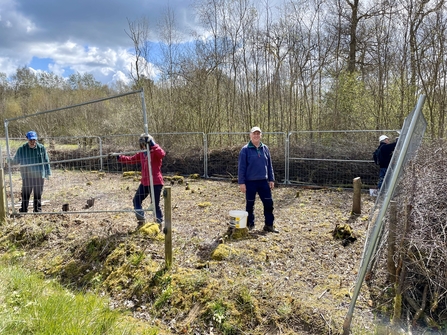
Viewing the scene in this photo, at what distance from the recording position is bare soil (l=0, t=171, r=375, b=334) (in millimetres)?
3072

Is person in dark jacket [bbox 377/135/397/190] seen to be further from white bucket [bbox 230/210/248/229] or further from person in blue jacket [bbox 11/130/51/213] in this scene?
person in blue jacket [bbox 11/130/51/213]

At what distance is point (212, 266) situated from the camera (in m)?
3.89

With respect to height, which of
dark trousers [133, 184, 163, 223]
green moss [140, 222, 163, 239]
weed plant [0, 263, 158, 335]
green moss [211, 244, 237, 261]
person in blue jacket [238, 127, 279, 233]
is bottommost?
weed plant [0, 263, 158, 335]

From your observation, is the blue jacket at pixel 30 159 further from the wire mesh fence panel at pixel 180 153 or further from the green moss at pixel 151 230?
the wire mesh fence panel at pixel 180 153

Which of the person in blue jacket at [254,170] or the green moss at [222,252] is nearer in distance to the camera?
the green moss at [222,252]

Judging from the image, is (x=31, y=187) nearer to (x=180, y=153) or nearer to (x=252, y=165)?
(x=252, y=165)

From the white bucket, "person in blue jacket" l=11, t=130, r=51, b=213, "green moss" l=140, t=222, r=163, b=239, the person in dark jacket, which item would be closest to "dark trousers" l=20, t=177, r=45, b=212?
"person in blue jacket" l=11, t=130, r=51, b=213

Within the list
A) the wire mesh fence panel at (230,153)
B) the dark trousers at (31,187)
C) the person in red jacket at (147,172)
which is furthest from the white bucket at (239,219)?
the wire mesh fence panel at (230,153)

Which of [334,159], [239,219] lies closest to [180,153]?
[334,159]

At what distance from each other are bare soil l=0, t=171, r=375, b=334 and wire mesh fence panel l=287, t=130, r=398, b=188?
2.40 metres

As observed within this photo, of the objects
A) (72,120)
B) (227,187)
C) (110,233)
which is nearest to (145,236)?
(110,233)

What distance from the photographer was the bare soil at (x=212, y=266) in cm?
307

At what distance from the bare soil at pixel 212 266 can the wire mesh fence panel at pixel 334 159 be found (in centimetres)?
240

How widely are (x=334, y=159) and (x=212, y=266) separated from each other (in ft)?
21.2
